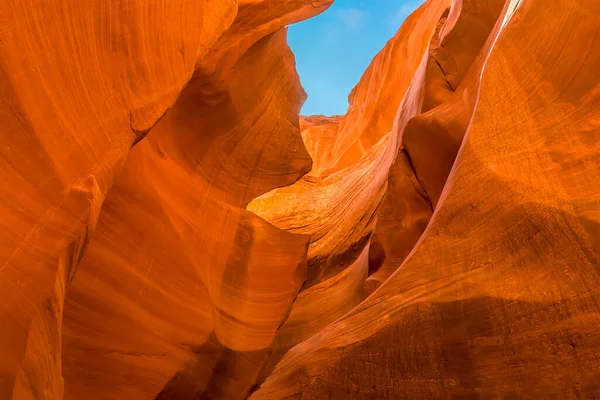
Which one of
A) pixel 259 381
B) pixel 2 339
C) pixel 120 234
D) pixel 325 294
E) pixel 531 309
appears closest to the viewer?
pixel 2 339

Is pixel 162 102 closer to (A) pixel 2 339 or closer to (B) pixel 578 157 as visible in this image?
(A) pixel 2 339

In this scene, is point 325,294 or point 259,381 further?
point 325,294

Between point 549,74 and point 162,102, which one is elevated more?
point 162,102

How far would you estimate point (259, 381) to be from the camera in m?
7.09

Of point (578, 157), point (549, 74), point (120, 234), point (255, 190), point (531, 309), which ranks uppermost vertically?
point (255, 190)

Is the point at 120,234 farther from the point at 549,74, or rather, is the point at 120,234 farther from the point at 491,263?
the point at 549,74

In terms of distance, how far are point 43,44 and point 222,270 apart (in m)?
4.23

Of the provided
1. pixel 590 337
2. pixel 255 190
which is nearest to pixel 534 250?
pixel 590 337

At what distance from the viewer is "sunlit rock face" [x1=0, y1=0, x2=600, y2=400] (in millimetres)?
3396

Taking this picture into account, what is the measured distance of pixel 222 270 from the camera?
7195mm

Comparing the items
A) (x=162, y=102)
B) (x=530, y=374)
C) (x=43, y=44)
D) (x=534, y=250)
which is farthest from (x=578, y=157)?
(x=43, y=44)

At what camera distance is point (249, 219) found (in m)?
7.88

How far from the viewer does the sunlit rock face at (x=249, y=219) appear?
3.40 m

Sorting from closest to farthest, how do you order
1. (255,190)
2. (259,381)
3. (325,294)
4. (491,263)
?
(491,263) → (259,381) → (255,190) → (325,294)
